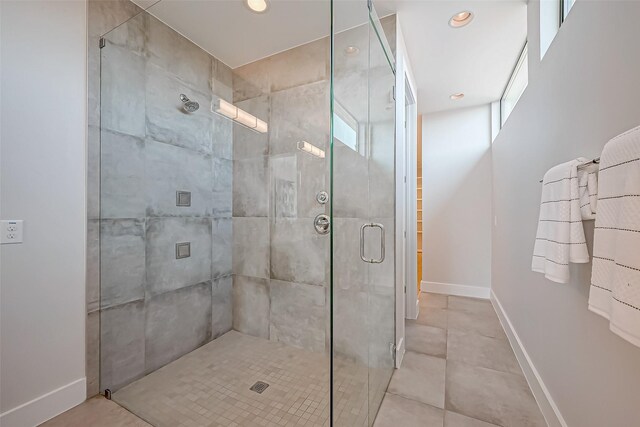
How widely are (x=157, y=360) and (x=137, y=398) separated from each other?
276mm

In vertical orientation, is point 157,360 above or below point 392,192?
below

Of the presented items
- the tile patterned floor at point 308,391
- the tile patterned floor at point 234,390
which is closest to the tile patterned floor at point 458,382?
the tile patterned floor at point 308,391

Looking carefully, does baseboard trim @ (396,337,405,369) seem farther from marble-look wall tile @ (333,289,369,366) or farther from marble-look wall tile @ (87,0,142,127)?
marble-look wall tile @ (87,0,142,127)

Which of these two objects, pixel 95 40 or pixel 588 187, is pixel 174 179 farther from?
pixel 588 187

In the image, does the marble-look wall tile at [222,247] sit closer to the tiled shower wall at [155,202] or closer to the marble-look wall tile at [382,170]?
the tiled shower wall at [155,202]

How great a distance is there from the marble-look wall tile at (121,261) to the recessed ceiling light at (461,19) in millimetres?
2701

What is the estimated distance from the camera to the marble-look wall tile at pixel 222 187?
2236mm

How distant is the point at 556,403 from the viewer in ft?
4.42

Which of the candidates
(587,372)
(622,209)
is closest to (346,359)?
(587,372)

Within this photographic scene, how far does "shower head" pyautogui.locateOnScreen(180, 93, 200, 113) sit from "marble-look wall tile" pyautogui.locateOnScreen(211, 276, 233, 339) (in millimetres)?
1393

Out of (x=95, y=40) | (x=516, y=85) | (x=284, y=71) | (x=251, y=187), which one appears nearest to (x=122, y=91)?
→ (x=95, y=40)

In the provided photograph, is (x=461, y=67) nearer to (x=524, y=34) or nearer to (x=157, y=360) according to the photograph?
(x=524, y=34)

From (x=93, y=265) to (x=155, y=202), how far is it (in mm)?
522

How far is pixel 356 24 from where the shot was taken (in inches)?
54.4
